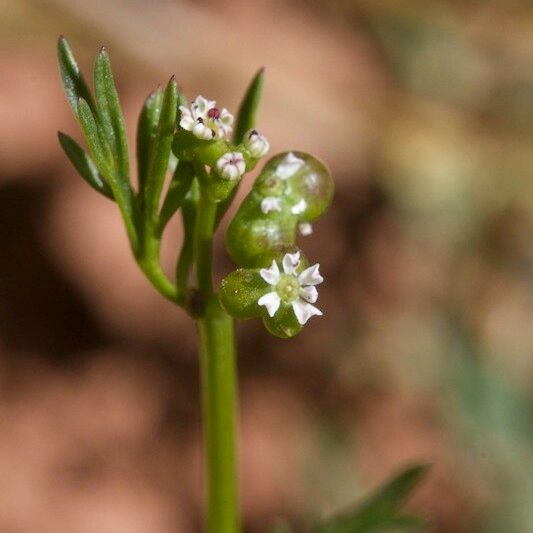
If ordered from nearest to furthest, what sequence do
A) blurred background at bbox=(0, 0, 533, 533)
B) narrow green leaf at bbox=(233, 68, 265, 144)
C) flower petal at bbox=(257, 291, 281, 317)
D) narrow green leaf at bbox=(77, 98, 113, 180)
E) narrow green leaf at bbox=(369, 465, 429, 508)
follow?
flower petal at bbox=(257, 291, 281, 317) → narrow green leaf at bbox=(77, 98, 113, 180) → narrow green leaf at bbox=(233, 68, 265, 144) → narrow green leaf at bbox=(369, 465, 429, 508) → blurred background at bbox=(0, 0, 533, 533)

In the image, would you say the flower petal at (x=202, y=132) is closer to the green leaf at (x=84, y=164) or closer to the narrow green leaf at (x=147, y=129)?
the narrow green leaf at (x=147, y=129)

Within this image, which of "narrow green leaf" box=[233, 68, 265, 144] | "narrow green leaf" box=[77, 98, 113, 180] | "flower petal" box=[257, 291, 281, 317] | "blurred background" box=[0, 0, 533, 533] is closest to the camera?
"flower petal" box=[257, 291, 281, 317]

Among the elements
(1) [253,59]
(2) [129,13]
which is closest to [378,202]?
(1) [253,59]

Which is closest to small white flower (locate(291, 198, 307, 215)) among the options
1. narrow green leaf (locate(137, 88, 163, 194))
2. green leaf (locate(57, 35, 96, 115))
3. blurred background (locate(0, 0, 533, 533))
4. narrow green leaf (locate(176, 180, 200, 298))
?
narrow green leaf (locate(176, 180, 200, 298))

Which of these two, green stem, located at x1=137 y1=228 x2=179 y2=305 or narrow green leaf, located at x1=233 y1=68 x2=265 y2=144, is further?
narrow green leaf, located at x1=233 y1=68 x2=265 y2=144

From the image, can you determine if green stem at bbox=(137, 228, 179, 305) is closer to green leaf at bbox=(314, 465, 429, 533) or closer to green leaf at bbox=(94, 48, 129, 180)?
green leaf at bbox=(94, 48, 129, 180)

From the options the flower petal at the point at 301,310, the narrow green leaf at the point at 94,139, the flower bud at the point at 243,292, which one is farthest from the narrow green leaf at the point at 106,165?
the flower petal at the point at 301,310

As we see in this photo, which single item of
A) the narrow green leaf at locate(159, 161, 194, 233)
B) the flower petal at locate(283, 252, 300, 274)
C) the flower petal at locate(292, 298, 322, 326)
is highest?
the narrow green leaf at locate(159, 161, 194, 233)

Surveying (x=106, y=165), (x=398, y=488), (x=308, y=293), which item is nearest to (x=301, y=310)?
(x=308, y=293)
